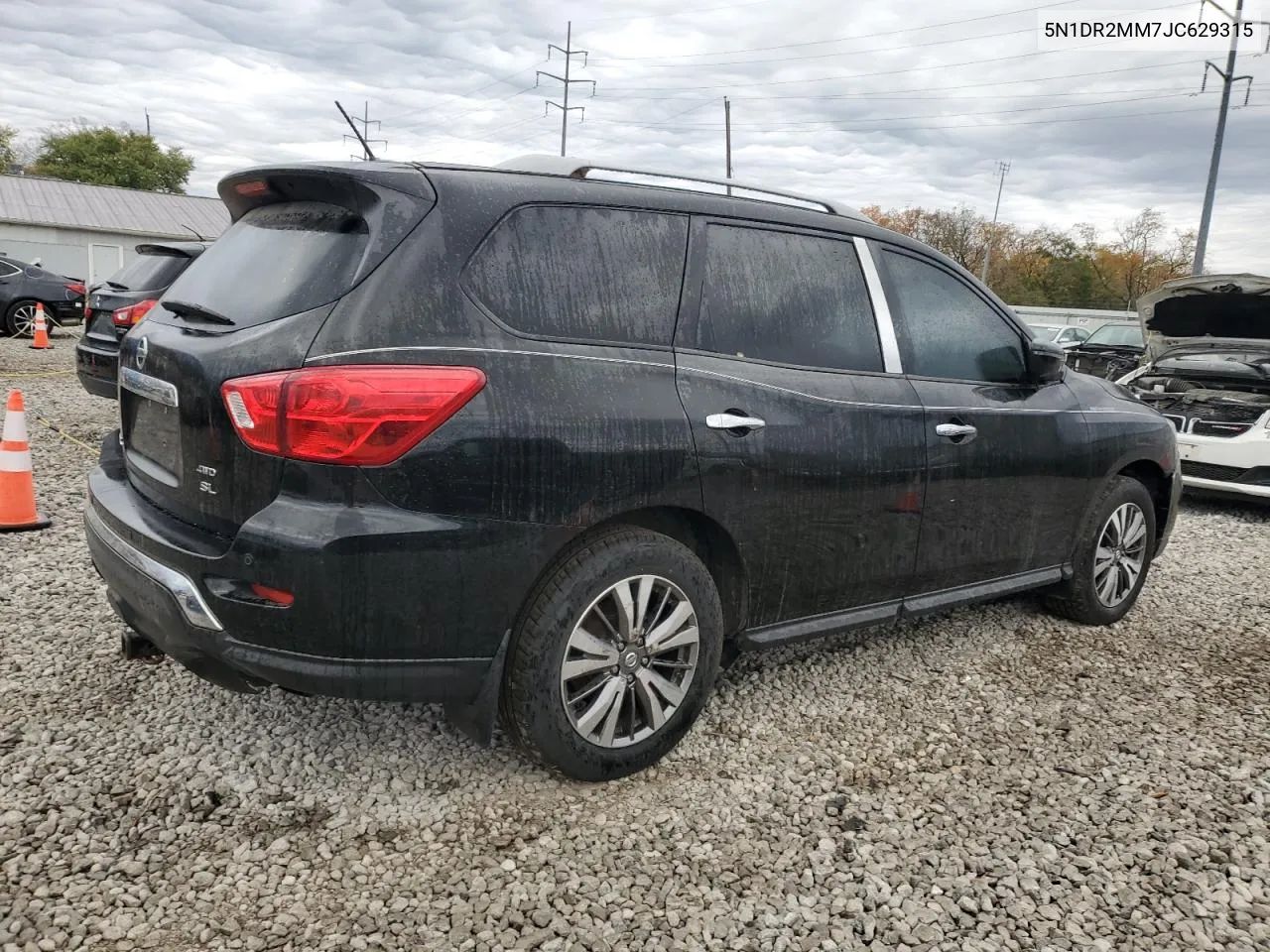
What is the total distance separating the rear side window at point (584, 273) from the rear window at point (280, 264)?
13.6 inches

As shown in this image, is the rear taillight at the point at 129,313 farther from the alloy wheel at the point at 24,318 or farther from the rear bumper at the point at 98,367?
the alloy wheel at the point at 24,318

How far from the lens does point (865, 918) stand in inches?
92.7

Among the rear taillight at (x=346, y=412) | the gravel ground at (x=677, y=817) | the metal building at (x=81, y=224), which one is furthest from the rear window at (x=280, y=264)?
the metal building at (x=81, y=224)

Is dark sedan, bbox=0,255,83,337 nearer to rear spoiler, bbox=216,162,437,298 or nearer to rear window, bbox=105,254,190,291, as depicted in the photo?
rear window, bbox=105,254,190,291

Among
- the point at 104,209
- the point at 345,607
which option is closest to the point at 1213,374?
the point at 345,607

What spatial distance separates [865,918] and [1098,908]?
622 mm

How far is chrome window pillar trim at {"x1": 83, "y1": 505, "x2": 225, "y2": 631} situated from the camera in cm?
246

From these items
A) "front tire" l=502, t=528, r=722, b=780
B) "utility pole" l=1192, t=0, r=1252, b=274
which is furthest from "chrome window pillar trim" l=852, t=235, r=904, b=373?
"utility pole" l=1192, t=0, r=1252, b=274

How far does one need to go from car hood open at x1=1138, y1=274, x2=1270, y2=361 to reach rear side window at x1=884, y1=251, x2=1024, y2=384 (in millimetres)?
4916

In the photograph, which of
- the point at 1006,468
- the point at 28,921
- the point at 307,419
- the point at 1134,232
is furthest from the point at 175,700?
the point at 1134,232

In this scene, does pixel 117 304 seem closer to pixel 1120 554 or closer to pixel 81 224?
pixel 1120 554

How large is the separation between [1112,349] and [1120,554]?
47.3 feet

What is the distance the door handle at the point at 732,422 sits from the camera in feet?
9.43

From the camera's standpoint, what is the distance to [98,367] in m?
8.45
